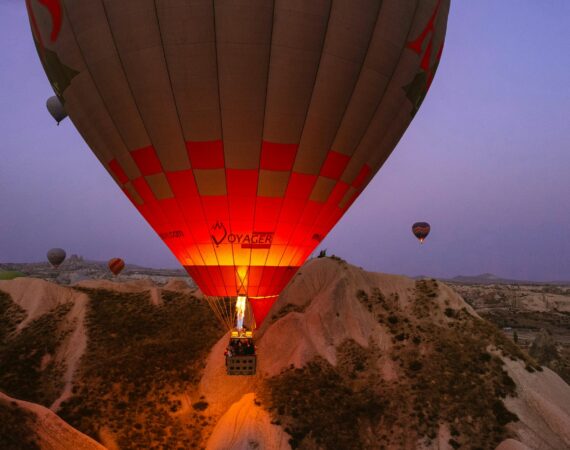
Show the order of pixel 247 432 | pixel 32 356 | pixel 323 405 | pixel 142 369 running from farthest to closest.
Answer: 1. pixel 32 356
2. pixel 142 369
3. pixel 323 405
4. pixel 247 432

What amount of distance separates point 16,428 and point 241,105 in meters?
17.6

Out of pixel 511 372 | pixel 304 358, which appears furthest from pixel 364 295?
pixel 511 372

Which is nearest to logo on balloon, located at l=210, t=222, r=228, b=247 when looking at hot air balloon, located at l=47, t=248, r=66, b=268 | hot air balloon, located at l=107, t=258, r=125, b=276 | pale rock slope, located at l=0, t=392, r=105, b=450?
pale rock slope, located at l=0, t=392, r=105, b=450

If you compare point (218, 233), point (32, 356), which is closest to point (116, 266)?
point (32, 356)

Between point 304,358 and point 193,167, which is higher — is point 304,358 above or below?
below

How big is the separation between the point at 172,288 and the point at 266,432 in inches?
884

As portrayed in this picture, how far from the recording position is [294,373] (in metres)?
28.4

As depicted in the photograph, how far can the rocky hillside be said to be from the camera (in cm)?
2384

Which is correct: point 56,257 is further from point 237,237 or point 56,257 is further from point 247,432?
point 237,237

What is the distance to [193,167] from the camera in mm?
15641

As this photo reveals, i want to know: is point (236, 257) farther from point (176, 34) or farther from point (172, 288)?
point (172, 288)

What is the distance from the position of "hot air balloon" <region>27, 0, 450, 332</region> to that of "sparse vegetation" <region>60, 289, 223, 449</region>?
11167 millimetres

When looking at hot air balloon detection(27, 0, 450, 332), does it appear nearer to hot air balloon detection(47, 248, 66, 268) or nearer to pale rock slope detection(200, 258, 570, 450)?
pale rock slope detection(200, 258, 570, 450)

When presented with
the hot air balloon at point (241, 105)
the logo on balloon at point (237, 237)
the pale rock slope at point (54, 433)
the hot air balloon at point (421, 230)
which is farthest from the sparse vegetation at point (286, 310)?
the hot air balloon at point (421, 230)
